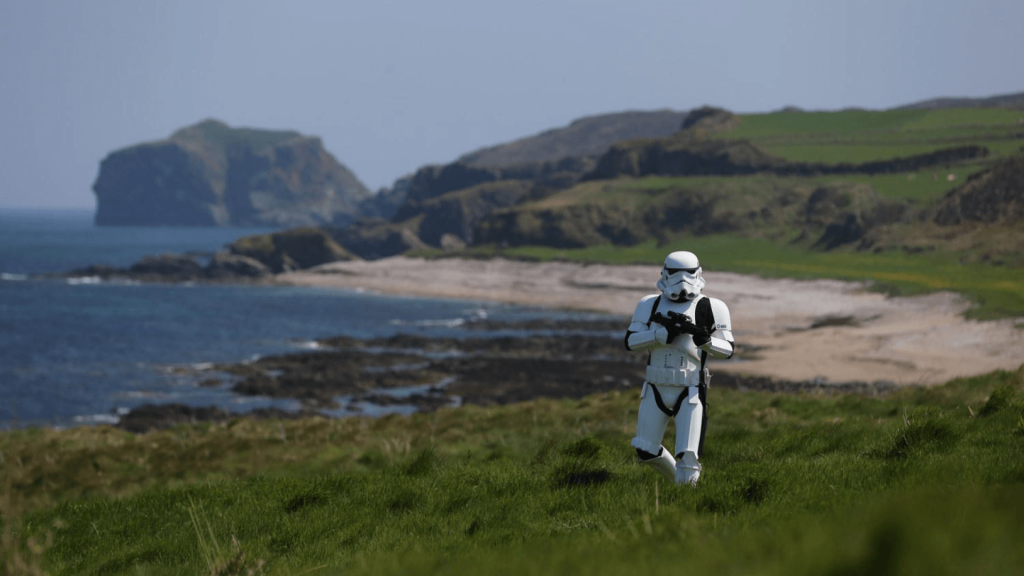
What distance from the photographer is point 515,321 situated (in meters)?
75.1

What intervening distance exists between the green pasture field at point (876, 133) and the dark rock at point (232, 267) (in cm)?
8578

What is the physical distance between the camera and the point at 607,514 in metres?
6.46

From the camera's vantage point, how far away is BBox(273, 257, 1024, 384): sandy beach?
44.7m

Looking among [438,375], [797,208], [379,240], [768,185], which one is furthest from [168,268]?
[768,185]

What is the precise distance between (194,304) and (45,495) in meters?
81.6

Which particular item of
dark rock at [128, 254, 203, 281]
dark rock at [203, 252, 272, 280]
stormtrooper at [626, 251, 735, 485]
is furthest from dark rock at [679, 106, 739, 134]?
stormtrooper at [626, 251, 735, 485]

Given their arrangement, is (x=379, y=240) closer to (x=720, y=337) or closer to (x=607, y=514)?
(x=720, y=337)

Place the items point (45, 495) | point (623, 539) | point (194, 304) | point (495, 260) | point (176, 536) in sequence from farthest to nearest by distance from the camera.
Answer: point (495, 260) → point (194, 304) → point (45, 495) → point (176, 536) → point (623, 539)

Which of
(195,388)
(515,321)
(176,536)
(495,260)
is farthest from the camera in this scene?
(495,260)

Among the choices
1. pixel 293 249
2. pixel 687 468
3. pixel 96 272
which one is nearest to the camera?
pixel 687 468

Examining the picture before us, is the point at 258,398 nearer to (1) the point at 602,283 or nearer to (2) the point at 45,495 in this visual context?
(2) the point at 45,495

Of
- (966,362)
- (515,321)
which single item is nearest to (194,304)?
(515,321)

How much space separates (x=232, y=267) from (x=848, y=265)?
81630mm

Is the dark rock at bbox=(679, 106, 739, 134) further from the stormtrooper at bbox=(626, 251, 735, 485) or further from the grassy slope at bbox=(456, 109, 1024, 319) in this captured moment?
the stormtrooper at bbox=(626, 251, 735, 485)
